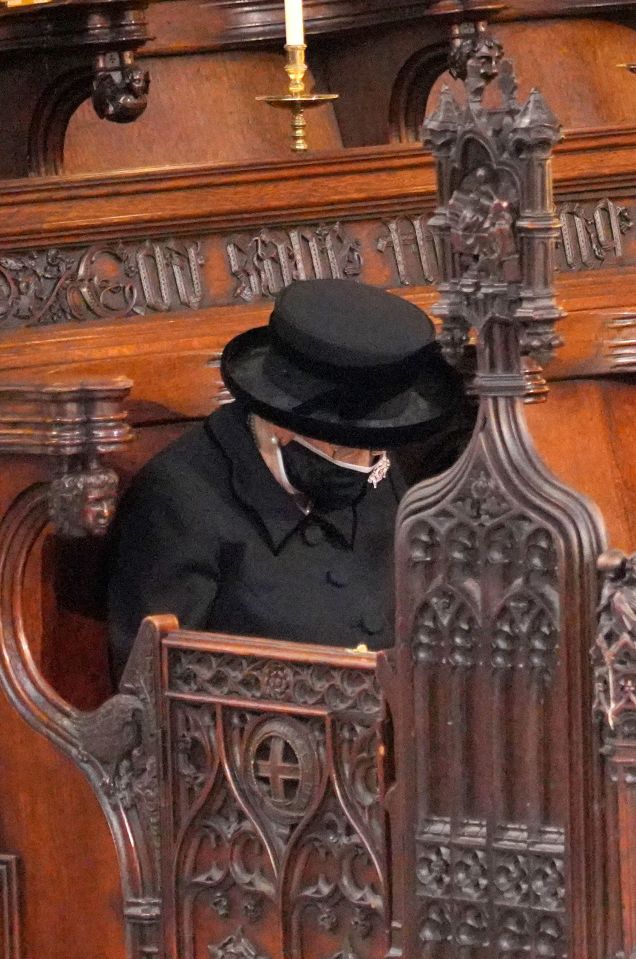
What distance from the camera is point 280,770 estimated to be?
3281 mm

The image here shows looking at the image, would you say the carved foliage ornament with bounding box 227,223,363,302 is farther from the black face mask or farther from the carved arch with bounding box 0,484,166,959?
the carved arch with bounding box 0,484,166,959

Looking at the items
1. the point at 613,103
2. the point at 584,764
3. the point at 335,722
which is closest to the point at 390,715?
the point at 335,722

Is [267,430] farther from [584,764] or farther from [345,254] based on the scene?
[584,764]

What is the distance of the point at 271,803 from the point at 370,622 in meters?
0.57

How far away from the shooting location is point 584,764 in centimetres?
287

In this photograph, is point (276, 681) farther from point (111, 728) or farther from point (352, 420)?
point (352, 420)

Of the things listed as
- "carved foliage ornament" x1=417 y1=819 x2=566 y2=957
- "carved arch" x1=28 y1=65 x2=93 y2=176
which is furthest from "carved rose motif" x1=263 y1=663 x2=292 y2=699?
"carved arch" x1=28 y1=65 x2=93 y2=176

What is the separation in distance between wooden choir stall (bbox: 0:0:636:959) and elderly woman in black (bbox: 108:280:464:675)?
14cm

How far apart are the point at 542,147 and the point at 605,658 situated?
0.69 m

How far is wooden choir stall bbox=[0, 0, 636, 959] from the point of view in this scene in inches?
114

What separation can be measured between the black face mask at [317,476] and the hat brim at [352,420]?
9cm

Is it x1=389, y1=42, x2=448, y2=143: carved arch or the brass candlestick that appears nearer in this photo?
the brass candlestick

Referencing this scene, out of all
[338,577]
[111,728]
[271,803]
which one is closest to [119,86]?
[338,577]

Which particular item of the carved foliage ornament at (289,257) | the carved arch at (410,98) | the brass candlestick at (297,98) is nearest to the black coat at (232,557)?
the carved foliage ornament at (289,257)
